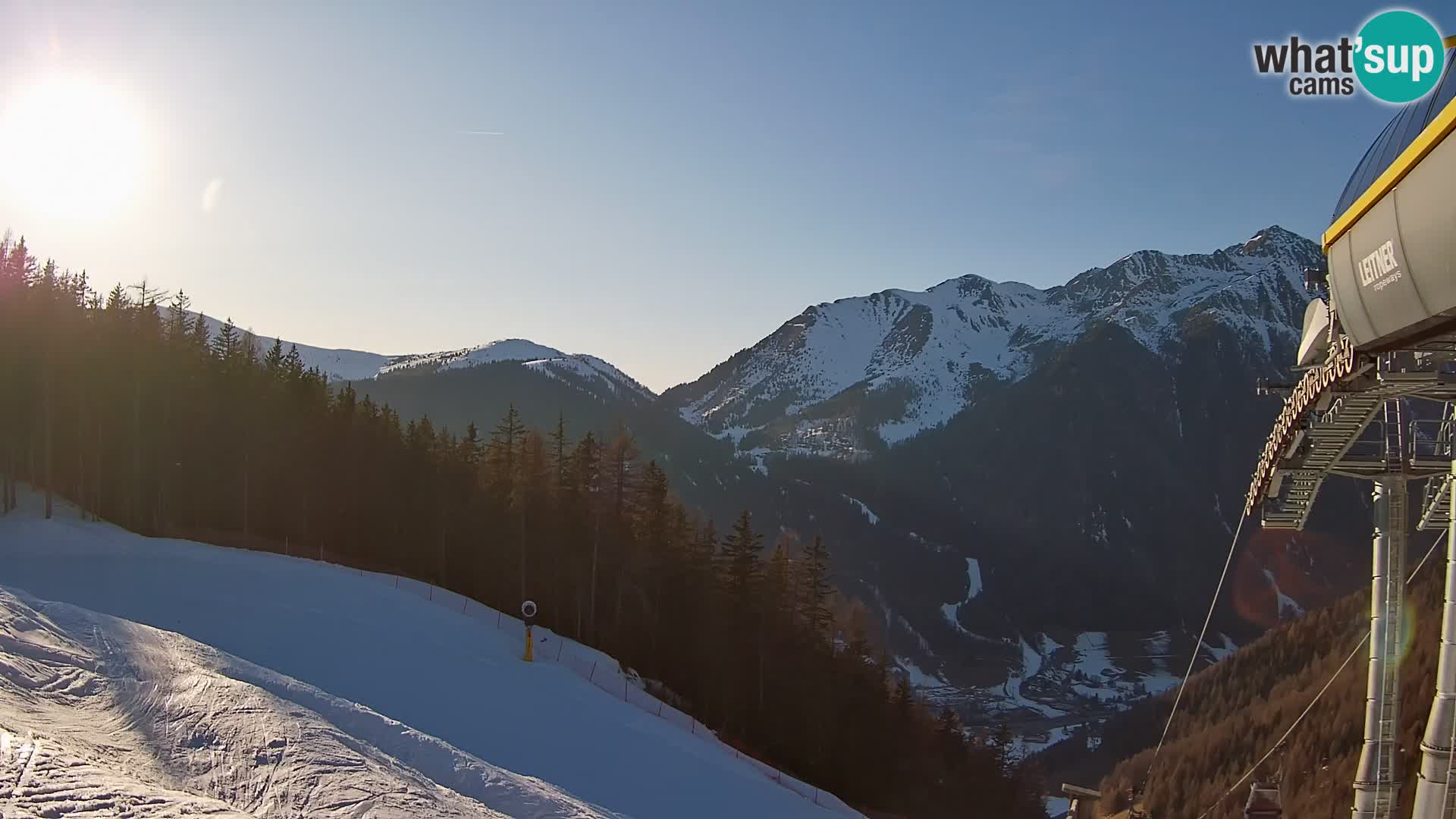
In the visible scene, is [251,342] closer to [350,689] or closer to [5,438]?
[5,438]

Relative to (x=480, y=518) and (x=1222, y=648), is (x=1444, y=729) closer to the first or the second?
(x=480, y=518)

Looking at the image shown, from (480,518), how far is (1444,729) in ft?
139

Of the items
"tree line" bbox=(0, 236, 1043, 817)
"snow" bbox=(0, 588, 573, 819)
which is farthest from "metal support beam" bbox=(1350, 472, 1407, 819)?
"tree line" bbox=(0, 236, 1043, 817)

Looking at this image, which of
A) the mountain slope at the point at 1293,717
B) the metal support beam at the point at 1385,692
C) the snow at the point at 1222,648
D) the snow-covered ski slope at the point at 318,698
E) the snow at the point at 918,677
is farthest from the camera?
the snow at the point at 1222,648

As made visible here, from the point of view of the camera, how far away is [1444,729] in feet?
25.4

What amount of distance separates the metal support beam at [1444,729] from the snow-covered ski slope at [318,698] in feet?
29.5

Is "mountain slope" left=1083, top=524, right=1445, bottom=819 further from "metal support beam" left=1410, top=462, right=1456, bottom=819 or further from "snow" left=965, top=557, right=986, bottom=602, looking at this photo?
"snow" left=965, top=557, right=986, bottom=602

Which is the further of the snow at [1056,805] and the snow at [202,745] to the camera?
the snow at [1056,805]

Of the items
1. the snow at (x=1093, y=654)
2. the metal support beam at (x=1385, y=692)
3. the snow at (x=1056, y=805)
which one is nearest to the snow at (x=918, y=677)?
the snow at (x=1093, y=654)

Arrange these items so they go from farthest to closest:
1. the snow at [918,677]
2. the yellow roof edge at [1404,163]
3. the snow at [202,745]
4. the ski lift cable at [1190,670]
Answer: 1. the snow at [918,677]
2. the ski lift cable at [1190,670]
3. the snow at [202,745]
4. the yellow roof edge at [1404,163]

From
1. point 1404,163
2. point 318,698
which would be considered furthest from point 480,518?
point 1404,163

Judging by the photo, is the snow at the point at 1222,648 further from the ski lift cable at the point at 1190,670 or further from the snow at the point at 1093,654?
the ski lift cable at the point at 1190,670

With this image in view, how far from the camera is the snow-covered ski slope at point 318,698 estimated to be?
32.3 feet

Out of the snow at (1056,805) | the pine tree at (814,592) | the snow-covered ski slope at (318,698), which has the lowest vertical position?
the snow at (1056,805)
